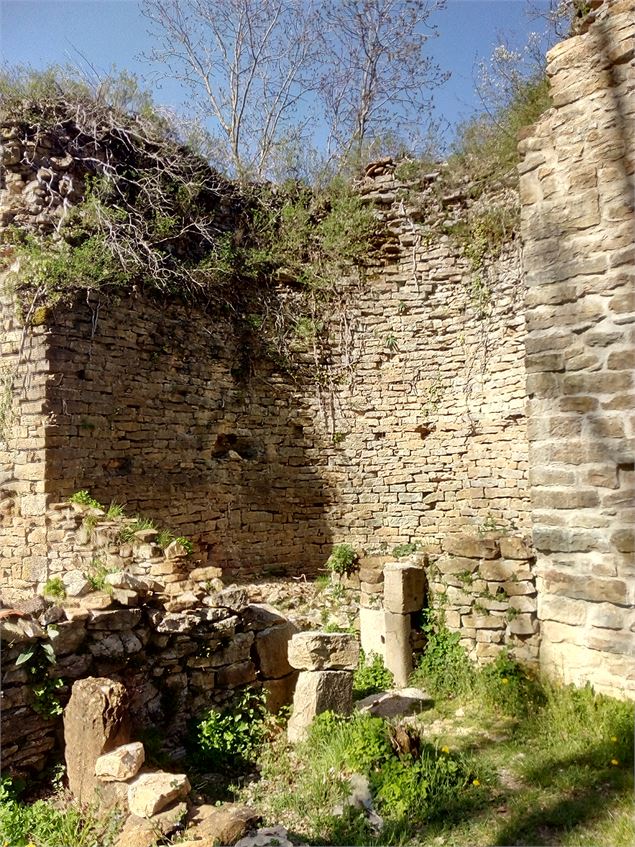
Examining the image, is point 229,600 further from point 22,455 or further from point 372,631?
point 22,455

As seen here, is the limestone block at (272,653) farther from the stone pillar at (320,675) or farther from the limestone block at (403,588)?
the limestone block at (403,588)

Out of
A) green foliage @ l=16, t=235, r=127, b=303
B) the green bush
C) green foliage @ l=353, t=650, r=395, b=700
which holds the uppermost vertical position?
green foliage @ l=16, t=235, r=127, b=303

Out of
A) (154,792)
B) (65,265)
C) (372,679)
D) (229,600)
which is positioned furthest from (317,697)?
(65,265)

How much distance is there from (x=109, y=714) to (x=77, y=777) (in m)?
0.43

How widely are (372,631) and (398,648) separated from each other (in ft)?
1.60

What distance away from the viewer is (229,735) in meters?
4.54

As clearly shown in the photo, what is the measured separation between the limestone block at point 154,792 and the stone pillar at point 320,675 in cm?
123

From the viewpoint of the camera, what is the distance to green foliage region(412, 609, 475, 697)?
5.13 metres

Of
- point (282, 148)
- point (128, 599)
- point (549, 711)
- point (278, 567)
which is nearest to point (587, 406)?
point (549, 711)

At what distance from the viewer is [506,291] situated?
30.0ft

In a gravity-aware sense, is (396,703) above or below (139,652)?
below

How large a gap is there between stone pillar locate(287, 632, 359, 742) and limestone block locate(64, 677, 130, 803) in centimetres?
133

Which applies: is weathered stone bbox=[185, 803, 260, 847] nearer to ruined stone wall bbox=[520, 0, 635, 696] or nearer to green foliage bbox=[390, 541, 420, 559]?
ruined stone wall bbox=[520, 0, 635, 696]

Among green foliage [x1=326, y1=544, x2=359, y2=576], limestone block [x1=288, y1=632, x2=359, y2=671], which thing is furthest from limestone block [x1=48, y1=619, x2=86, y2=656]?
green foliage [x1=326, y1=544, x2=359, y2=576]
